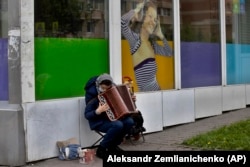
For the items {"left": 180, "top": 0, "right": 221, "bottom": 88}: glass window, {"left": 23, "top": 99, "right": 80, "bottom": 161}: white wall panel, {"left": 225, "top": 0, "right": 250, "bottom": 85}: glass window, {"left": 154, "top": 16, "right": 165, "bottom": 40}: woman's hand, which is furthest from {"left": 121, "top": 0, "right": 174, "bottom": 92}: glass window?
{"left": 225, "top": 0, "right": 250, "bottom": 85}: glass window

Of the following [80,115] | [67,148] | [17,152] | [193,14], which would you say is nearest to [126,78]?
[80,115]

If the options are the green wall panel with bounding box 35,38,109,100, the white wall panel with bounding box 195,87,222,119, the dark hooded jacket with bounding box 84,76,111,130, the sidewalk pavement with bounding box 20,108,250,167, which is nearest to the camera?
the sidewalk pavement with bounding box 20,108,250,167

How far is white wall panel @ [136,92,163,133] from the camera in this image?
346 inches

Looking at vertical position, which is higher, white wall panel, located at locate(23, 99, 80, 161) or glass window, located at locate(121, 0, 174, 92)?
glass window, located at locate(121, 0, 174, 92)

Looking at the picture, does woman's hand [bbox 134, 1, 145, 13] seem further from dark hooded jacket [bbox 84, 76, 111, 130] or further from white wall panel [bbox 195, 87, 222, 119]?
dark hooded jacket [bbox 84, 76, 111, 130]

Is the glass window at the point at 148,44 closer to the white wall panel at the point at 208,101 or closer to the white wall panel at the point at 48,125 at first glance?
the white wall panel at the point at 208,101

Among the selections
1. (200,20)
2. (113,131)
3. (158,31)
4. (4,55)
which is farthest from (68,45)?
(200,20)

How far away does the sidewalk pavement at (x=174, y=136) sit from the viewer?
6.78 m

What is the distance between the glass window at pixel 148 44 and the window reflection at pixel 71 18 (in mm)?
599

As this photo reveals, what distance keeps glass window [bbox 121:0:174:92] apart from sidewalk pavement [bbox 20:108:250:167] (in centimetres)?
87

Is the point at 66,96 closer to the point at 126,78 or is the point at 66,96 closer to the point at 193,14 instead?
the point at 126,78

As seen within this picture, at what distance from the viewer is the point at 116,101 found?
22.0 feet

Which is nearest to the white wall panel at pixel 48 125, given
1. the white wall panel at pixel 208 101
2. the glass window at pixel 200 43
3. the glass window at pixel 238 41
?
the glass window at pixel 200 43

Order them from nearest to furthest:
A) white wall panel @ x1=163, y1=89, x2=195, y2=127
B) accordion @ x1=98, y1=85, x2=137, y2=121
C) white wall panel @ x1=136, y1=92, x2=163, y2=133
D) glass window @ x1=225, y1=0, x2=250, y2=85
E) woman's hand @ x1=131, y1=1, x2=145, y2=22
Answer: accordion @ x1=98, y1=85, x2=137, y2=121 → white wall panel @ x1=136, y1=92, x2=163, y2=133 → woman's hand @ x1=131, y1=1, x2=145, y2=22 → white wall panel @ x1=163, y1=89, x2=195, y2=127 → glass window @ x1=225, y1=0, x2=250, y2=85
